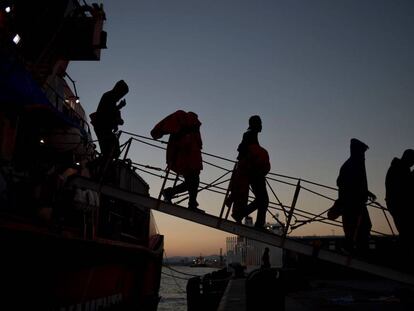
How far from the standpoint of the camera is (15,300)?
5953 millimetres

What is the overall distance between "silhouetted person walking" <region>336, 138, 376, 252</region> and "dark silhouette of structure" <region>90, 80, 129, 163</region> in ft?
12.8

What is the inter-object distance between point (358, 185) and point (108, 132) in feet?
13.9

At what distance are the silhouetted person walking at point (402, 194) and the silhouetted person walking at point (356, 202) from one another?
350 mm

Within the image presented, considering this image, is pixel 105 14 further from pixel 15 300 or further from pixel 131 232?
pixel 15 300

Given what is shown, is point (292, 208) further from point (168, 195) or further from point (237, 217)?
point (168, 195)

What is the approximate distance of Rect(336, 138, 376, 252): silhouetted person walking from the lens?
619 centimetres

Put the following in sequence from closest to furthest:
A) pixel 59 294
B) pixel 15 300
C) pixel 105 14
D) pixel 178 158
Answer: pixel 15 300 < pixel 178 158 < pixel 59 294 < pixel 105 14

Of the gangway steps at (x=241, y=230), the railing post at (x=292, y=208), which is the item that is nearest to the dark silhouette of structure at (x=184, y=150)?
the gangway steps at (x=241, y=230)

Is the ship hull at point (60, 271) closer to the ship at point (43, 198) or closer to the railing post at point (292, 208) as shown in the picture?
the ship at point (43, 198)

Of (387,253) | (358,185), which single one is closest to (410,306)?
(387,253)

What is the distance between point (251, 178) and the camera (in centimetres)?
657

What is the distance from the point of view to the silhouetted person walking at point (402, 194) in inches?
237

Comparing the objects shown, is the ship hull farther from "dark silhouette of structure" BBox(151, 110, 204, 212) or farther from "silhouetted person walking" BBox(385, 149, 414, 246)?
"silhouetted person walking" BBox(385, 149, 414, 246)

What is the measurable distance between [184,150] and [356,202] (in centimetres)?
276
